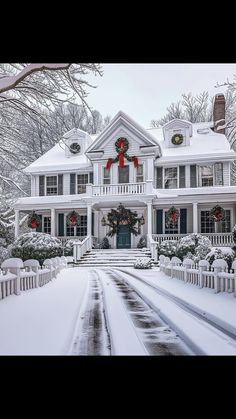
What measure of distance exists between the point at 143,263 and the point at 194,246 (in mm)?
1648

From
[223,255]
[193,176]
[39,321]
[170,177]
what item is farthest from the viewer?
[170,177]

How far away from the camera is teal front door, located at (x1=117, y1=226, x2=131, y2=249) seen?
806 cm

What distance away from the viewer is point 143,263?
9016 mm

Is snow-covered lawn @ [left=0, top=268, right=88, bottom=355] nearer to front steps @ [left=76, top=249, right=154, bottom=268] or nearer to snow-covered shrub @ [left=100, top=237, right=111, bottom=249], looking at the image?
front steps @ [left=76, top=249, right=154, bottom=268]

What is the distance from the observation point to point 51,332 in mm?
2557

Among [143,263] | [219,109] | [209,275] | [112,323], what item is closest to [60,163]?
[143,263]

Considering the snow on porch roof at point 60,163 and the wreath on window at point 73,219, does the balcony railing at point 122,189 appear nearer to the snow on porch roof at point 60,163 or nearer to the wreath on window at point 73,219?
the snow on porch roof at point 60,163

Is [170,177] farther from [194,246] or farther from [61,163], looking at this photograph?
[194,246]

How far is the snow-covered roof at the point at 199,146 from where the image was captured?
26.3 ft

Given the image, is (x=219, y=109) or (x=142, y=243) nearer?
(x=219, y=109)

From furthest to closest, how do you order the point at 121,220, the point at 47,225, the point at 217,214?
the point at 121,220, the point at 217,214, the point at 47,225
